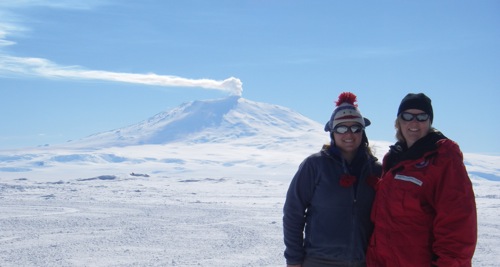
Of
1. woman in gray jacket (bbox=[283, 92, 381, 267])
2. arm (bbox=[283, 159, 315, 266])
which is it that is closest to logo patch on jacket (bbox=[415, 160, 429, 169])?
woman in gray jacket (bbox=[283, 92, 381, 267])

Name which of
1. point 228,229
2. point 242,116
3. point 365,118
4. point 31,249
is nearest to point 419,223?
point 365,118

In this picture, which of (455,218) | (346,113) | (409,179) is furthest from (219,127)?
(455,218)

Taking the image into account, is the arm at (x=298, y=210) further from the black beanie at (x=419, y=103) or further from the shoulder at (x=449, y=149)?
the shoulder at (x=449, y=149)

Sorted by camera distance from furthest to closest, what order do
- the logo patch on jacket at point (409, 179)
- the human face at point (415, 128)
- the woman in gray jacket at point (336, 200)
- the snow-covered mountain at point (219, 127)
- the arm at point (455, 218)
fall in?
the snow-covered mountain at point (219, 127)
the woman in gray jacket at point (336, 200)
the human face at point (415, 128)
the logo patch on jacket at point (409, 179)
the arm at point (455, 218)

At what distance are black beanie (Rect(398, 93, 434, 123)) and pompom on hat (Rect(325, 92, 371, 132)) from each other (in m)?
0.40

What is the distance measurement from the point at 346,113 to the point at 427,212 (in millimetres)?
806

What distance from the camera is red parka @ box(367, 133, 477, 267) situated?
2.52m

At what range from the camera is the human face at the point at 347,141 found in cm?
320

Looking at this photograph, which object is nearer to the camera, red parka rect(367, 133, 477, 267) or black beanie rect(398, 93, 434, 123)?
red parka rect(367, 133, 477, 267)

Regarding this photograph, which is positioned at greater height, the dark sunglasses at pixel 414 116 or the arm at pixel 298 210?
the dark sunglasses at pixel 414 116

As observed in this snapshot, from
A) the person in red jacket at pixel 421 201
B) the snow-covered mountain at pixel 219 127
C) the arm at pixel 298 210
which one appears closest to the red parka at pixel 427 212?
the person in red jacket at pixel 421 201

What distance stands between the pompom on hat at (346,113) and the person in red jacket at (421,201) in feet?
1.04

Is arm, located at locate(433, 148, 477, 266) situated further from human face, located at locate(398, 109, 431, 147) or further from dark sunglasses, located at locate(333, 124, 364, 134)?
dark sunglasses, located at locate(333, 124, 364, 134)

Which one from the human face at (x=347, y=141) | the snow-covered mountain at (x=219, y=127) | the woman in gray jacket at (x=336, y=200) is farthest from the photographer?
the snow-covered mountain at (x=219, y=127)
